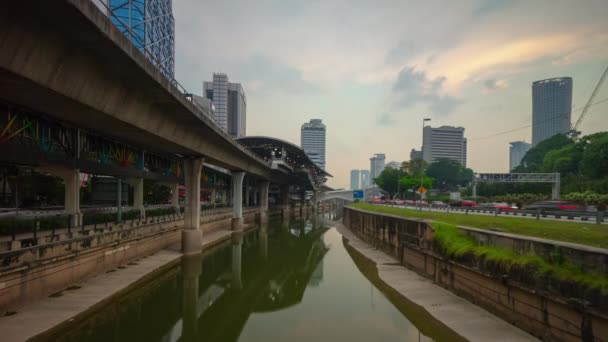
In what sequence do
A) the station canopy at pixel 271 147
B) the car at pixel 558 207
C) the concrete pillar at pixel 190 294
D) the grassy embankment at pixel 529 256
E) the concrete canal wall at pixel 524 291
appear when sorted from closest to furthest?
the concrete canal wall at pixel 524 291, the grassy embankment at pixel 529 256, the concrete pillar at pixel 190 294, the car at pixel 558 207, the station canopy at pixel 271 147

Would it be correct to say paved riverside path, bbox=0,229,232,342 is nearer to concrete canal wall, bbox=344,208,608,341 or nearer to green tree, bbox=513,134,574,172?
concrete canal wall, bbox=344,208,608,341

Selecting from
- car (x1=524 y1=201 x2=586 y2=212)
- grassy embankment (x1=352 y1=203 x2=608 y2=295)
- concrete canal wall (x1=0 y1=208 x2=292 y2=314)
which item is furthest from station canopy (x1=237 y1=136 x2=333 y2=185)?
grassy embankment (x1=352 y1=203 x2=608 y2=295)

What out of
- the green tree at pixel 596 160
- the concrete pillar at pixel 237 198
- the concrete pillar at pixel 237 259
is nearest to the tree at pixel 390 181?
the green tree at pixel 596 160

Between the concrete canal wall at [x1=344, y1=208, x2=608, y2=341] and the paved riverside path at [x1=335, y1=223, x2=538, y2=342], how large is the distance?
0.40 meters

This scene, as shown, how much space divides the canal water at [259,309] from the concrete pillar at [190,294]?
1.8 inches

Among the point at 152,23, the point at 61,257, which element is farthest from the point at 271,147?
the point at 152,23

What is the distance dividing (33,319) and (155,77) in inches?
439

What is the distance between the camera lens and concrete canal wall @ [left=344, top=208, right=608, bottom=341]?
11.3 m

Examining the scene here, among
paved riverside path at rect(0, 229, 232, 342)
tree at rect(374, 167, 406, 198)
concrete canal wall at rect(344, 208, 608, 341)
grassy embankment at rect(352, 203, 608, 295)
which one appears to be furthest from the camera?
tree at rect(374, 167, 406, 198)

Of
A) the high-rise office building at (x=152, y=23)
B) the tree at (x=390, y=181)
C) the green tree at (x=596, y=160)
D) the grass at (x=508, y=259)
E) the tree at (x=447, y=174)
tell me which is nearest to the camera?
the grass at (x=508, y=259)

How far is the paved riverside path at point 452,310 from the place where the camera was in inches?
555

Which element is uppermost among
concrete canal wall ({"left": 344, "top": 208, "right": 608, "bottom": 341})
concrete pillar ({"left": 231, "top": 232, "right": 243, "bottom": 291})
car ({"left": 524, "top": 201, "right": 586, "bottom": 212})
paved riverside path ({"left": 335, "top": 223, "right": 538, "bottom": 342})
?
car ({"left": 524, "top": 201, "right": 586, "bottom": 212})

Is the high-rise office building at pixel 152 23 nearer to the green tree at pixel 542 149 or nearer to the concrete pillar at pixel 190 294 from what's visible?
the concrete pillar at pixel 190 294

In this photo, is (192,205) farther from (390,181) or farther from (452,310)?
(390,181)
